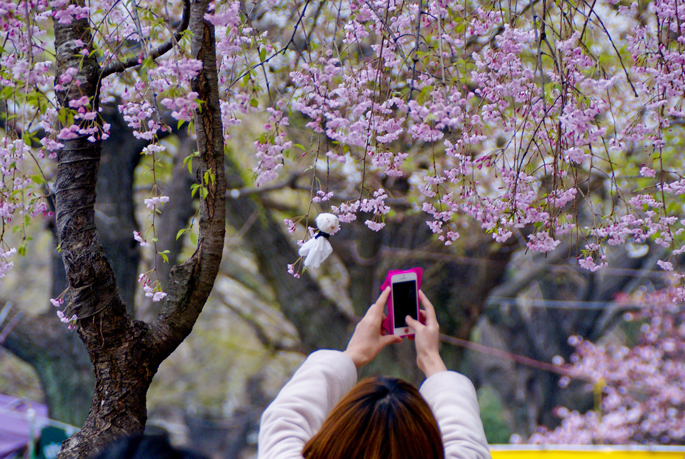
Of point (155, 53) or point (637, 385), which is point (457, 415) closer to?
point (155, 53)

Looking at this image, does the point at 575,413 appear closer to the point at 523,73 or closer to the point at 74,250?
the point at 523,73

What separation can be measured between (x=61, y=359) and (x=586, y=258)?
3.31 meters

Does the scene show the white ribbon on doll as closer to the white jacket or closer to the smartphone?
the smartphone

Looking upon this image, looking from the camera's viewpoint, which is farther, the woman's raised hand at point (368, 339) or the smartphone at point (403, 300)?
the smartphone at point (403, 300)

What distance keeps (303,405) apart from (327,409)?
0.05 m

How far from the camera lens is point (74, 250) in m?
1.21

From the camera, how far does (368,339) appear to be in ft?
3.24

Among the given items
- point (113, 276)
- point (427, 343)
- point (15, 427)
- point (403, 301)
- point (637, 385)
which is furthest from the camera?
point (637, 385)

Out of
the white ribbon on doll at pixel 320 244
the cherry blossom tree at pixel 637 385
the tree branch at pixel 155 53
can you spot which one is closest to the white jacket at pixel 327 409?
the white ribbon on doll at pixel 320 244

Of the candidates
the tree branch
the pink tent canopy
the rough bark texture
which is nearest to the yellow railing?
the rough bark texture

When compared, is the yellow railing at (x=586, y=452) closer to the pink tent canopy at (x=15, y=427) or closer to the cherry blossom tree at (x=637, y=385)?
the pink tent canopy at (x=15, y=427)

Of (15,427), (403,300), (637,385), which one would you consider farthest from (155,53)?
(637,385)

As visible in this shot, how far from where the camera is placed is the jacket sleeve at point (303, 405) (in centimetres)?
75

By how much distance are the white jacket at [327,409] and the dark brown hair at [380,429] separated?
0.25 feet
